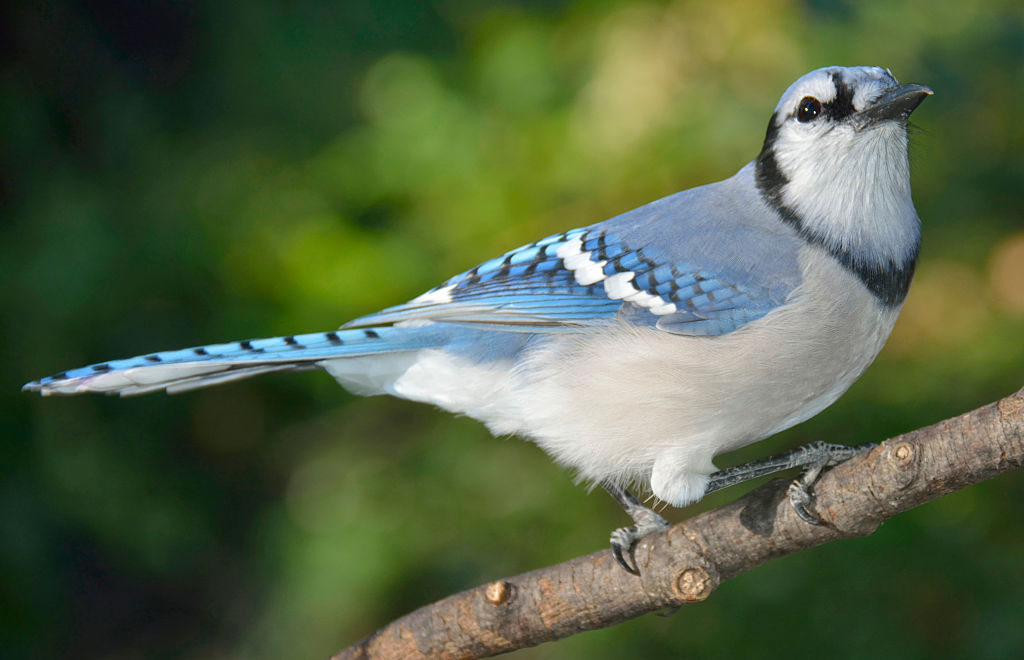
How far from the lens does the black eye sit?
200 cm

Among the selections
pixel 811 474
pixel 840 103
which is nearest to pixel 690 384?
pixel 811 474

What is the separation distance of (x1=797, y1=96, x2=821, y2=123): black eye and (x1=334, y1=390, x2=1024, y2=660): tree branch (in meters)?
0.70

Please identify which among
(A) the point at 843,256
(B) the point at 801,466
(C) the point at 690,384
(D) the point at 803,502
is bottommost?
(D) the point at 803,502

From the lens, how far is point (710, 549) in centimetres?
184

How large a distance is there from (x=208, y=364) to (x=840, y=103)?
4.25 ft

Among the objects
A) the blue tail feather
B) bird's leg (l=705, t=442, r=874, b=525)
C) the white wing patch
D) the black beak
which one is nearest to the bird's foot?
bird's leg (l=705, t=442, r=874, b=525)

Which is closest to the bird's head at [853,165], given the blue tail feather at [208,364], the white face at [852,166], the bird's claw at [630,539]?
the white face at [852,166]

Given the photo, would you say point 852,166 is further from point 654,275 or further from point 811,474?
point 811,474

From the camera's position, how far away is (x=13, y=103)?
149 inches

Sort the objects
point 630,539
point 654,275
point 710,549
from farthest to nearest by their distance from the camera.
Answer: point 654,275, point 630,539, point 710,549

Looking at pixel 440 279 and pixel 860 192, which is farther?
pixel 440 279

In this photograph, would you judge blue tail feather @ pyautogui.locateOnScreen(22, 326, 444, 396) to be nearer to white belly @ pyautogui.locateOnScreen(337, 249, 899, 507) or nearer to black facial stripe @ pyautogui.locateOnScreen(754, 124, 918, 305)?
white belly @ pyautogui.locateOnScreen(337, 249, 899, 507)

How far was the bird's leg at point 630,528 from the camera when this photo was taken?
192 cm

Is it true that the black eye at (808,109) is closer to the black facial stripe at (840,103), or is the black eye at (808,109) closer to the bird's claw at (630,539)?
the black facial stripe at (840,103)
